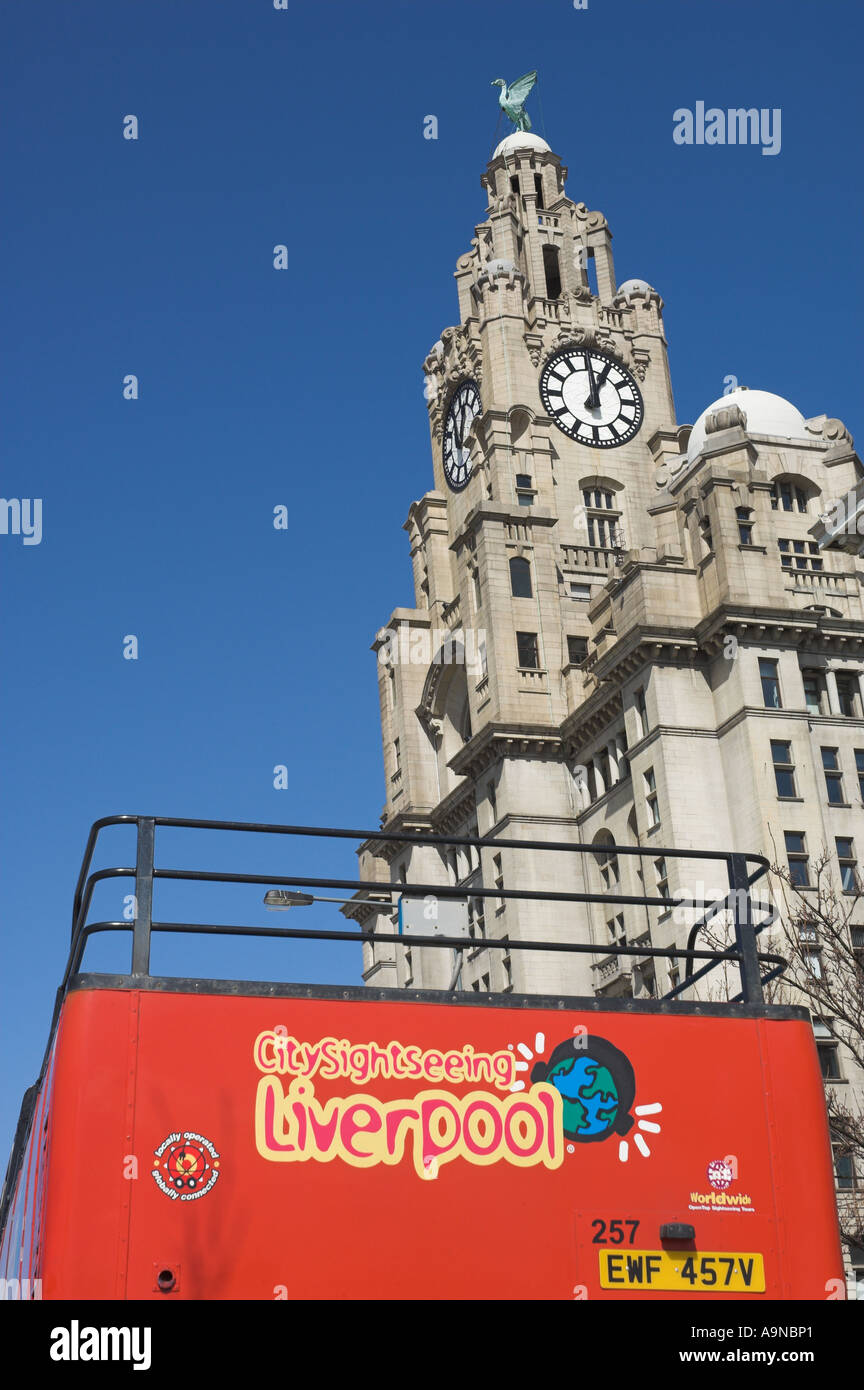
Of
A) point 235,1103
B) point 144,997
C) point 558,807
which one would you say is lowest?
point 235,1103

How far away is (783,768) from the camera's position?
52344 millimetres

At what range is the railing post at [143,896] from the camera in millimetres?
8227

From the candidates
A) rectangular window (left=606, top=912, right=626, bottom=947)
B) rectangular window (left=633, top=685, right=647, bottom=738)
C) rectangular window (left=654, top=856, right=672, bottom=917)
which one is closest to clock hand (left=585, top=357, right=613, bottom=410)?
rectangular window (left=633, top=685, right=647, bottom=738)

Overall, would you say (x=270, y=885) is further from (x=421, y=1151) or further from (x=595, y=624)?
(x=595, y=624)

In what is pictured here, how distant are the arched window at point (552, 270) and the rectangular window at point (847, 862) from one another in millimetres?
40704

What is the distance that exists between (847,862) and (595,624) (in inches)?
707

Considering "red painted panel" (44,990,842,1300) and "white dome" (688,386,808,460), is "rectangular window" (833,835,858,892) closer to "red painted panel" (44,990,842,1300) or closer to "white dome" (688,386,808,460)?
"white dome" (688,386,808,460)

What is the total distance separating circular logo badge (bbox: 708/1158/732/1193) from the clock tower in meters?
26.8

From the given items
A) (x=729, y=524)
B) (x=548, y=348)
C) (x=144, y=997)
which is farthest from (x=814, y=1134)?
(x=548, y=348)

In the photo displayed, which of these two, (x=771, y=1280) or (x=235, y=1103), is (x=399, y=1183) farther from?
(x=771, y=1280)

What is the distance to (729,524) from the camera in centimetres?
5638

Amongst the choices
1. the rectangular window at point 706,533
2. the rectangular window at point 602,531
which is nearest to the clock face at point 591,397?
the rectangular window at point 602,531

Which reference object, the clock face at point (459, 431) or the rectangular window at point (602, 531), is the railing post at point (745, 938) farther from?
the clock face at point (459, 431)
